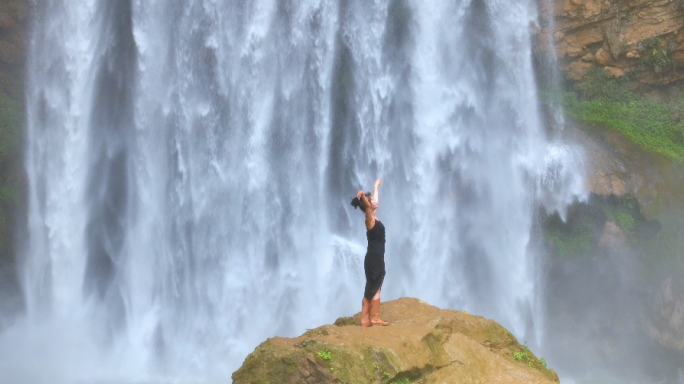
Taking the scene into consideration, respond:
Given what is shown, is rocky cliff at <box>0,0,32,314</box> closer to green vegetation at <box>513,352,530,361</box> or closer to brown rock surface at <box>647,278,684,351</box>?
green vegetation at <box>513,352,530,361</box>

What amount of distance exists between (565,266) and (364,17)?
23.4 feet

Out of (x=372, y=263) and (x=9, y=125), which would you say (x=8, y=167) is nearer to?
(x=9, y=125)

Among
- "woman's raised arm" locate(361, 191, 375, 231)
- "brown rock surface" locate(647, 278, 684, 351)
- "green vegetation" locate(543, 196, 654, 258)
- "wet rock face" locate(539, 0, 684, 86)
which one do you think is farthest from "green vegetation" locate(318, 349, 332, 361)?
"wet rock face" locate(539, 0, 684, 86)

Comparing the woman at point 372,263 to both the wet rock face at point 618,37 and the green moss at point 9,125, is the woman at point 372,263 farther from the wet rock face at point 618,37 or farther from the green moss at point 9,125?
the wet rock face at point 618,37

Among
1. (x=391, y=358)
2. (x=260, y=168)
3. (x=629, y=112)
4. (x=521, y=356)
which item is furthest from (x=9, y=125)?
(x=629, y=112)

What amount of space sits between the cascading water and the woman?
311 inches

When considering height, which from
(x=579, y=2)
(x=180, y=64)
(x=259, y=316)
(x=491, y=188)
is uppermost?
(x=579, y=2)

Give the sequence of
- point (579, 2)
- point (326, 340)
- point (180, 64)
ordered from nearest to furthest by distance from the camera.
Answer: point (326, 340), point (180, 64), point (579, 2)

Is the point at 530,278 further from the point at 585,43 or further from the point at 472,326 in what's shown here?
the point at 472,326

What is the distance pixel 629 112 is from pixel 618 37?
1.73 m

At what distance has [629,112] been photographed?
16.0 m

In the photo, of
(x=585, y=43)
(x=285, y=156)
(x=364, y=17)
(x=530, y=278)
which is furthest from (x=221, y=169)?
(x=585, y=43)

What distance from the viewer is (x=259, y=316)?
14.1 meters

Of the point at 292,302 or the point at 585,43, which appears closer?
the point at 292,302
